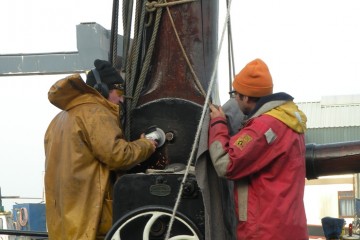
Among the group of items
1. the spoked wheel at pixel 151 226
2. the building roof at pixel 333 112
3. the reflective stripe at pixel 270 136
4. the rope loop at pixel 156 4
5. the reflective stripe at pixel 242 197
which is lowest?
the building roof at pixel 333 112

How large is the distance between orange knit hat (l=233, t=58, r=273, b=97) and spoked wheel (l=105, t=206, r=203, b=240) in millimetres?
717

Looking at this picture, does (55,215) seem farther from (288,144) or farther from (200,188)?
(288,144)

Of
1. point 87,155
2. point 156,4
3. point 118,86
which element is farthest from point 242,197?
point 156,4

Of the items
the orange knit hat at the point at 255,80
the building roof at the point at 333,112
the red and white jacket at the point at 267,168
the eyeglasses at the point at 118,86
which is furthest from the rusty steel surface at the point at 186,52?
the building roof at the point at 333,112

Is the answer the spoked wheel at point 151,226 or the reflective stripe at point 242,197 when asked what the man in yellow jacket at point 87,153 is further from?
the reflective stripe at point 242,197

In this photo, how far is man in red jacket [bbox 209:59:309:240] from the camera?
372cm

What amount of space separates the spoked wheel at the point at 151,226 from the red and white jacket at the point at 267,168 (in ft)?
0.91

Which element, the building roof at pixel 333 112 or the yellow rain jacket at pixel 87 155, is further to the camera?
the building roof at pixel 333 112

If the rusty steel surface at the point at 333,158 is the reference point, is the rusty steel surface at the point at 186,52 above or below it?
above

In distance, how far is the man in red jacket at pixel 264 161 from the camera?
372 centimetres

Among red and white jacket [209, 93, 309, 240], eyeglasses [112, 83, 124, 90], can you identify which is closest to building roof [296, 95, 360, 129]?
eyeglasses [112, 83, 124, 90]

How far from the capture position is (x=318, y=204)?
87.8 feet

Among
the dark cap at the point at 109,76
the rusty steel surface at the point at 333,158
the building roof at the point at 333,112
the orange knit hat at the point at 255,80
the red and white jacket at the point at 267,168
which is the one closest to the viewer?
the red and white jacket at the point at 267,168

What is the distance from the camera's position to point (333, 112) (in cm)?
3384
